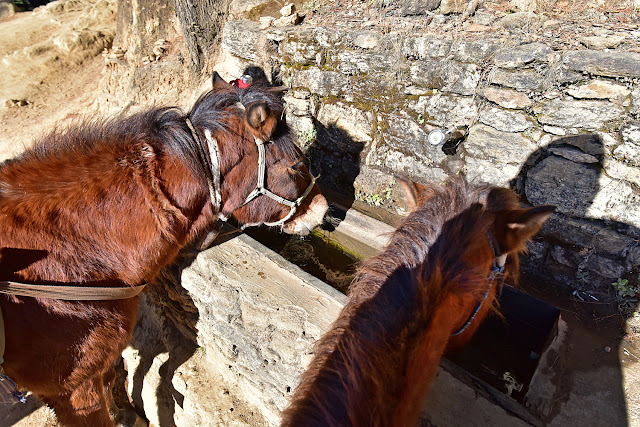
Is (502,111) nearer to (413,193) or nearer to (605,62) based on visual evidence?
(605,62)

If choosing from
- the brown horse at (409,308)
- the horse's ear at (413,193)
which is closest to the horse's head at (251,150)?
the horse's ear at (413,193)

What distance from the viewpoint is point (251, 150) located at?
2.33 metres

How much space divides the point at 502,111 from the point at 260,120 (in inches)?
87.7

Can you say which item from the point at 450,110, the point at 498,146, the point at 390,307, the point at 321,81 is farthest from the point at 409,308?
the point at 321,81

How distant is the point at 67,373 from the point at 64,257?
2.83 ft

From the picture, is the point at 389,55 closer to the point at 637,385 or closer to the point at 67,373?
the point at 637,385

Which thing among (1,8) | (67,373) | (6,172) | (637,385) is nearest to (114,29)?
(1,8)

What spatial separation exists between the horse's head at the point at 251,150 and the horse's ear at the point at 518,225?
1.51 m

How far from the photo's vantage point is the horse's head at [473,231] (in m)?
1.45

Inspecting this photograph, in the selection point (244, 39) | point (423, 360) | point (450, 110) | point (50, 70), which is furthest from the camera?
point (50, 70)

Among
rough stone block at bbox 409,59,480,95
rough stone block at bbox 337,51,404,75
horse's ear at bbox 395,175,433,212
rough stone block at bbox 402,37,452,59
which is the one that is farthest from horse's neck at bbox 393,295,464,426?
rough stone block at bbox 337,51,404,75

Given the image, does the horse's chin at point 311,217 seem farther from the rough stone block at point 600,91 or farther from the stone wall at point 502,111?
the rough stone block at point 600,91

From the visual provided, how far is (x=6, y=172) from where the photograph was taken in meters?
2.03

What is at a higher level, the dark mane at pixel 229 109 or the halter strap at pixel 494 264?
the dark mane at pixel 229 109
